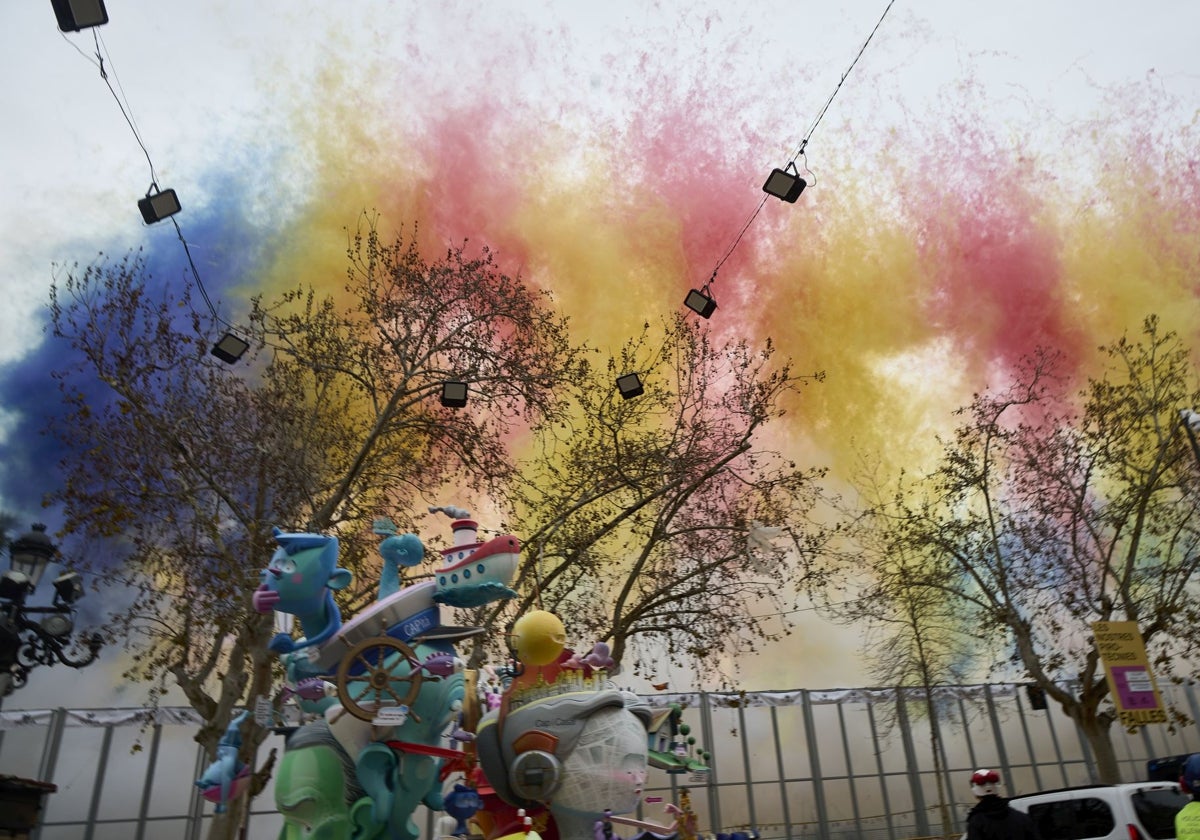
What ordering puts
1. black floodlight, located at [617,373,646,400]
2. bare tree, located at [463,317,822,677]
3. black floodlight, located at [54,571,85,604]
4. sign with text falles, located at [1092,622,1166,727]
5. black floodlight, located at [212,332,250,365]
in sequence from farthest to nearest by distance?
bare tree, located at [463,317,822,677] < black floodlight, located at [617,373,646,400] < sign with text falles, located at [1092,622,1166,727] < black floodlight, located at [212,332,250,365] < black floodlight, located at [54,571,85,604]

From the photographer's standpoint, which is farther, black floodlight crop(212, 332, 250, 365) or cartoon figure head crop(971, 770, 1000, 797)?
black floodlight crop(212, 332, 250, 365)

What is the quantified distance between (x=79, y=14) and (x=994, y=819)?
9684mm

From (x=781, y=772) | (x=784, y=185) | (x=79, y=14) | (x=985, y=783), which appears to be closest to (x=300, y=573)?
(x=985, y=783)

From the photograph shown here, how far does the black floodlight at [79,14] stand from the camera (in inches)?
310

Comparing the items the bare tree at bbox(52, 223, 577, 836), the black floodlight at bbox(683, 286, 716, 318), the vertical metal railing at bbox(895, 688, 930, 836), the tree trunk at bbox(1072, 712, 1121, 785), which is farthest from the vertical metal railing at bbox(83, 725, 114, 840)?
the tree trunk at bbox(1072, 712, 1121, 785)

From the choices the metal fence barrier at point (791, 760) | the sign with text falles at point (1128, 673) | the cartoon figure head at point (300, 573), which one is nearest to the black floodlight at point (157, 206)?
the cartoon figure head at point (300, 573)

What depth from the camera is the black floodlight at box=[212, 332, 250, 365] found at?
1159cm

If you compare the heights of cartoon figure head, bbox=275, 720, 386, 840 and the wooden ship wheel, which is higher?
the wooden ship wheel

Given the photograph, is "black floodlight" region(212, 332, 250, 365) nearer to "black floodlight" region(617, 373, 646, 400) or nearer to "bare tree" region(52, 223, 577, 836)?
"bare tree" region(52, 223, 577, 836)

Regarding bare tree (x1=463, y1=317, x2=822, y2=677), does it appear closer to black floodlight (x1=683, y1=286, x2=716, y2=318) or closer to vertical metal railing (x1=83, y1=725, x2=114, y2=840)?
black floodlight (x1=683, y1=286, x2=716, y2=318)

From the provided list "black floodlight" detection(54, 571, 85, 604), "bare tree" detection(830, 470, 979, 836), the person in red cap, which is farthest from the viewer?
"bare tree" detection(830, 470, 979, 836)

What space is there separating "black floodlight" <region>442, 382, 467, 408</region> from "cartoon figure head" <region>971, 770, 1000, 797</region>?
8.06m

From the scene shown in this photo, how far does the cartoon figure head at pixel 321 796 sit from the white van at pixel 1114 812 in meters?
5.86

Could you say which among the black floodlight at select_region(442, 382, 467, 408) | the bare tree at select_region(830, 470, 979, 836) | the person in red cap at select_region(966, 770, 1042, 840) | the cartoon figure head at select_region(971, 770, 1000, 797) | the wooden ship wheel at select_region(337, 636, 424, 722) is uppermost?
the black floodlight at select_region(442, 382, 467, 408)
